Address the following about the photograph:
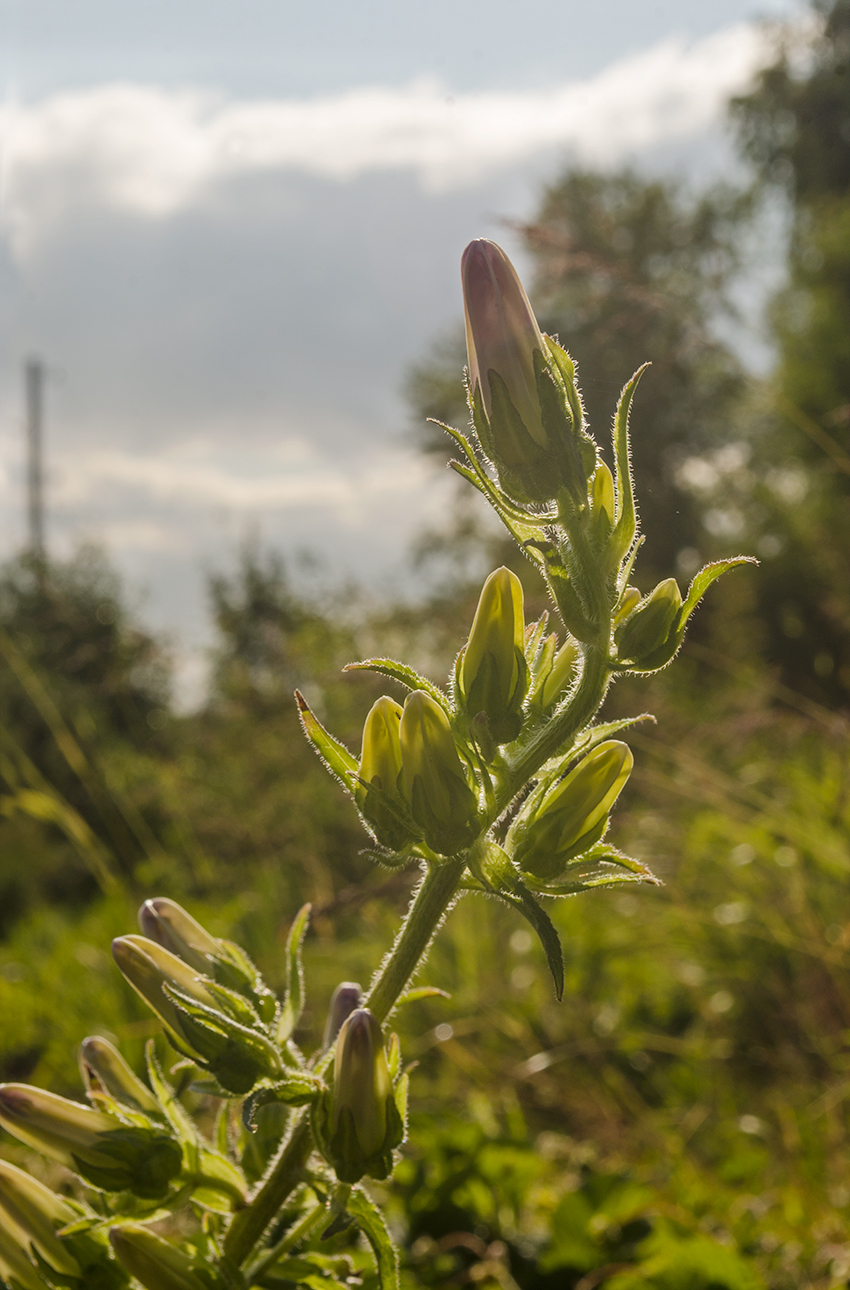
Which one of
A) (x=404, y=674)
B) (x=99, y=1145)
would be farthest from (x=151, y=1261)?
(x=404, y=674)

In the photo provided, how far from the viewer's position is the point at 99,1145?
40.1 inches

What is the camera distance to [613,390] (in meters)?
1.39

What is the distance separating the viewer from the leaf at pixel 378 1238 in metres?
0.92

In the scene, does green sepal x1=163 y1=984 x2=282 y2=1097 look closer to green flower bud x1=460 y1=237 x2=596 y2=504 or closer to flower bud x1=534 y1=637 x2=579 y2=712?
flower bud x1=534 y1=637 x2=579 y2=712

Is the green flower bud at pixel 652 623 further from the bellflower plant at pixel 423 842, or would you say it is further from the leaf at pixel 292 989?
the leaf at pixel 292 989

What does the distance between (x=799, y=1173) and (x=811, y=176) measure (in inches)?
849

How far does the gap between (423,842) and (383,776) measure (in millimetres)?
75

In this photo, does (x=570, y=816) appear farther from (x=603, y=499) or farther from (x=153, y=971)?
(x=153, y=971)

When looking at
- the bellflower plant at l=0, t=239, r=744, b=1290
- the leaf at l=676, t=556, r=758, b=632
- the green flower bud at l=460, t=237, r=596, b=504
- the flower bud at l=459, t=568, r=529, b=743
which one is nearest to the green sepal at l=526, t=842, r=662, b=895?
the bellflower plant at l=0, t=239, r=744, b=1290

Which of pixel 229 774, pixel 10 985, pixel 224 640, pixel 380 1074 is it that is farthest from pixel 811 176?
pixel 380 1074

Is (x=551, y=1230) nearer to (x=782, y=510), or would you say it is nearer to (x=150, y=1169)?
(x=150, y=1169)

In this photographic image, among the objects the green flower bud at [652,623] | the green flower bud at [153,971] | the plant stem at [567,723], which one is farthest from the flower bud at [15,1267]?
the green flower bud at [652,623]

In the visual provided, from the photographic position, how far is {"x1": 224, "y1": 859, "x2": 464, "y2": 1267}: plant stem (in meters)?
0.97

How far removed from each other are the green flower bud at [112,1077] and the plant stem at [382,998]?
0.21 metres
